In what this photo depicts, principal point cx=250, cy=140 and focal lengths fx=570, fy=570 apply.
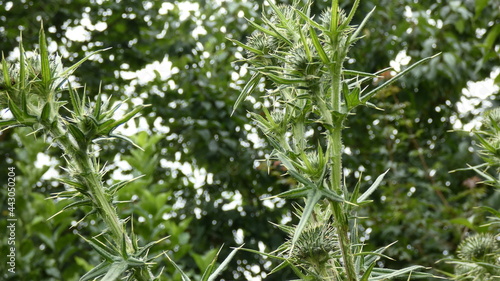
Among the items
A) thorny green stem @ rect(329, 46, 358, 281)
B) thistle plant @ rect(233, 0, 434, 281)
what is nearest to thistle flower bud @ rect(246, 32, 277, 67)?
thistle plant @ rect(233, 0, 434, 281)

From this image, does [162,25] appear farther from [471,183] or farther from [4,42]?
[471,183]

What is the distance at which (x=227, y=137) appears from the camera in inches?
167

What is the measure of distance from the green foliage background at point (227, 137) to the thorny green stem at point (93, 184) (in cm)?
218

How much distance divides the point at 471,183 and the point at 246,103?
5.60 ft

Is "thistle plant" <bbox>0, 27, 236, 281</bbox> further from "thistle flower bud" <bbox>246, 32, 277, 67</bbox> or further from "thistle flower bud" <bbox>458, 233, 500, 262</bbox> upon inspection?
"thistle flower bud" <bbox>458, 233, 500, 262</bbox>

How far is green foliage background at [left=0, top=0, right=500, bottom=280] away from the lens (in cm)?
373

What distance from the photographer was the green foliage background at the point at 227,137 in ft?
12.2

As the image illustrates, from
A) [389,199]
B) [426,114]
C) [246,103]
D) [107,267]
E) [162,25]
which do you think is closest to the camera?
A: [107,267]

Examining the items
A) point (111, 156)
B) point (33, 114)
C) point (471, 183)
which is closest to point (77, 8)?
point (111, 156)

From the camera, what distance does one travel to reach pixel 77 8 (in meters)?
5.09

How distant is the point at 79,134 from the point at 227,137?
10.4 ft

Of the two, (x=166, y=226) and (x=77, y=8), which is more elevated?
(x=77, y=8)

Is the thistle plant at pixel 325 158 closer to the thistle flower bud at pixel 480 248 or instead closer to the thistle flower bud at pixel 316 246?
the thistle flower bud at pixel 316 246

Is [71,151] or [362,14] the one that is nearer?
[71,151]
